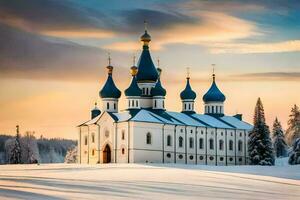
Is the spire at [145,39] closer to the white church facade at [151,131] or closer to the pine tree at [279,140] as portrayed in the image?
the white church facade at [151,131]

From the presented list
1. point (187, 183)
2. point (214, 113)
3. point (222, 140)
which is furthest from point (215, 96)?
point (187, 183)

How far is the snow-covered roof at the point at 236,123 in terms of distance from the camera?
307ft

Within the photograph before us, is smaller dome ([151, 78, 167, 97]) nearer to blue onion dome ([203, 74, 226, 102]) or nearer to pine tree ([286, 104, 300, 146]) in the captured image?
blue onion dome ([203, 74, 226, 102])

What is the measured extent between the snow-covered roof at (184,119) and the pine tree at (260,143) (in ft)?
23.8

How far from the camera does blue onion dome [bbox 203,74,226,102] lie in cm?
9638

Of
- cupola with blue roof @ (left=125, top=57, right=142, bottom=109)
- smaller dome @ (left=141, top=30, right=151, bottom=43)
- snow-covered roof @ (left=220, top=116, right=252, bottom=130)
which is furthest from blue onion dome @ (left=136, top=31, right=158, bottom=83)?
snow-covered roof @ (left=220, top=116, right=252, bottom=130)

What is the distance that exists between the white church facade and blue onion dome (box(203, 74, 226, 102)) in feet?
8.82

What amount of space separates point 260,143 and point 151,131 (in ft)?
44.6

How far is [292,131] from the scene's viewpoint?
4281 inches

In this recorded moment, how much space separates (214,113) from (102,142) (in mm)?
20738

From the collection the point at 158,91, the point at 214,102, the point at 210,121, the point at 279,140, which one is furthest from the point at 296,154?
the point at 279,140

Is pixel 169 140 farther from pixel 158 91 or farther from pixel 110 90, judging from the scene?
pixel 110 90

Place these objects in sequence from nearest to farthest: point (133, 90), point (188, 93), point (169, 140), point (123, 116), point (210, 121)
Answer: point (123, 116), point (169, 140), point (133, 90), point (210, 121), point (188, 93)

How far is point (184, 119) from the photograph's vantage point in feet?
287
